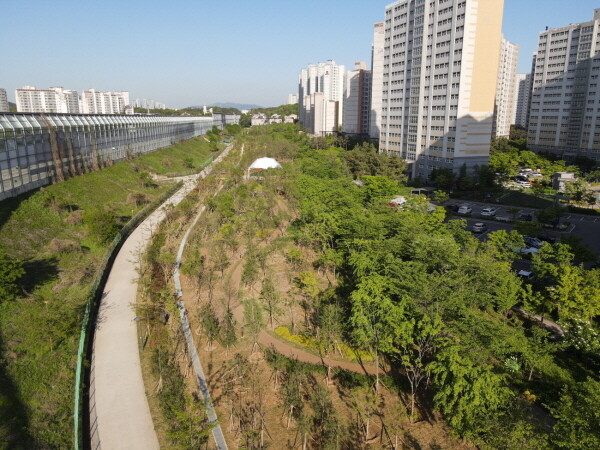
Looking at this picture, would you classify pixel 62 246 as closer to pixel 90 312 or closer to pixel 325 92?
pixel 90 312

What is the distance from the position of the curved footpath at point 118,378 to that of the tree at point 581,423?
9933 millimetres

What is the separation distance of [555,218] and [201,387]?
32399mm

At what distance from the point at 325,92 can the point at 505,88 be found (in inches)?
2419

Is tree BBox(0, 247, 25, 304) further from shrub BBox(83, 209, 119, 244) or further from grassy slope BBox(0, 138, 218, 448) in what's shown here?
shrub BBox(83, 209, 119, 244)

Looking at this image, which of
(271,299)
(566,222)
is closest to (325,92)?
(566,222)

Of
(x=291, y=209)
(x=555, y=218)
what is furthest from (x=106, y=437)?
(x=555, y=218)

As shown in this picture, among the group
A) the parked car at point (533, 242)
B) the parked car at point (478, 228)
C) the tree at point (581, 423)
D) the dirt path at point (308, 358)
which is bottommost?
the dirt path at point (308, 358)

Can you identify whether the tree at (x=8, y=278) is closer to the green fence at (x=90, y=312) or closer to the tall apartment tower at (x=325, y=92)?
the green fence at (x=90, y=312)

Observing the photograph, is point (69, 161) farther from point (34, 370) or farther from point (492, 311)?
point (492, 311)

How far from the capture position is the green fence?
1128cm

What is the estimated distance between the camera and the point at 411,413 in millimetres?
12742

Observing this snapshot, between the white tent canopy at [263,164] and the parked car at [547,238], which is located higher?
the white tent canopy at [263,164]

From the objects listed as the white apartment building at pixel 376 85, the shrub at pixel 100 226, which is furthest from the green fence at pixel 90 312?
the white apartment building at pixel 376 85

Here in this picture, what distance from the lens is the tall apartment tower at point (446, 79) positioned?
153ft
